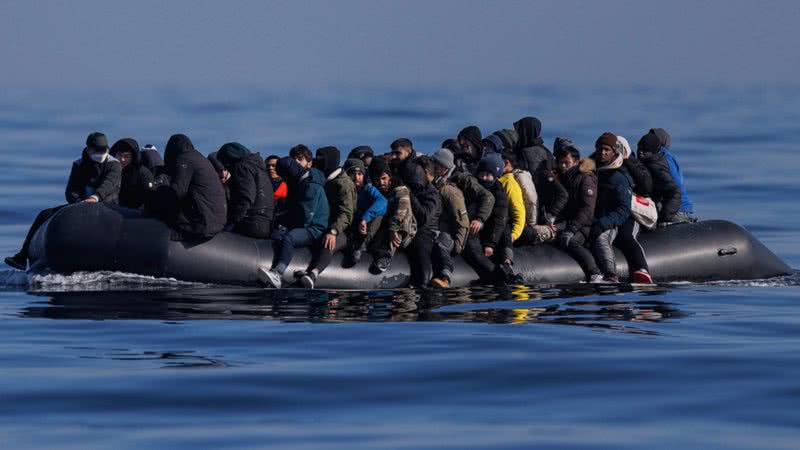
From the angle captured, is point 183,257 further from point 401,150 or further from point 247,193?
point 401,150

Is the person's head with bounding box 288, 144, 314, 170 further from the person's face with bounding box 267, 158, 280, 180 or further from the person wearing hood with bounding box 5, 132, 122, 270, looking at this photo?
the person wearing hood with bounding box 5, 132, 122, 270

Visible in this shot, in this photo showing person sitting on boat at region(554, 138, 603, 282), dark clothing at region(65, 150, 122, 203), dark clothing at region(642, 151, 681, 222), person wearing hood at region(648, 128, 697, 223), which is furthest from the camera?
person wearing hood at region(648, 128, 697, 223)

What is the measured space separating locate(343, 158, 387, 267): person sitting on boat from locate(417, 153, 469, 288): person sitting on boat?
2.44 feet

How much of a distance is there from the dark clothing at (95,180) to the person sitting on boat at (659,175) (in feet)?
23.0

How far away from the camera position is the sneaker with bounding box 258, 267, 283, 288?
807 inches

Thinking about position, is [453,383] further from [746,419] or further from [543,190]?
[543,190]

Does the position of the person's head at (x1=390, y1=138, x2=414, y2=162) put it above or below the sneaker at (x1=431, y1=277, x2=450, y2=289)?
above

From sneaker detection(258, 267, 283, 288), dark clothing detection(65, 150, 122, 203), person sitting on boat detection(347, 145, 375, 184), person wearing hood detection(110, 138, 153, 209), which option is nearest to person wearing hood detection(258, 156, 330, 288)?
sneaker detection(258, 267, 283, 288)

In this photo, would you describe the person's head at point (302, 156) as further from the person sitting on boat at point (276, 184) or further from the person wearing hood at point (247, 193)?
the person sitting on boat at point (276, 184)

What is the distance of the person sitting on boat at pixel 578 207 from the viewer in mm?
21578

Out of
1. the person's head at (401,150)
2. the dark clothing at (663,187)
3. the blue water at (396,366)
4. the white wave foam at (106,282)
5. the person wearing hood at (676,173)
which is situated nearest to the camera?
the blue water at (396,366)

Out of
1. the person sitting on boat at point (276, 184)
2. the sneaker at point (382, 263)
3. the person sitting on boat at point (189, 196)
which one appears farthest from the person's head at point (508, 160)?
the person sitting on boat at point (189, 196)

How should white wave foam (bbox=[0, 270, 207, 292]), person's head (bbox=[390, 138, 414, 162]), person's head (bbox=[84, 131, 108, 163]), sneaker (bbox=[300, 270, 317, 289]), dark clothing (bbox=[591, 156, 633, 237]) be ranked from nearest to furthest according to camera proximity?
white wave foam (bbox=[0, 270, 207, 292]) → sneaker (bbox=[300, 270, 317, 289]) → person's head (bbox=[390, 138, 414, 162]) → person's head (bbox=[84, 131, 108, 163]) → dark clothing (bbox=[591, 156, 633, 237])

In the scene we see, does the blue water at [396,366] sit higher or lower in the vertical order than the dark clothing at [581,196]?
lower
